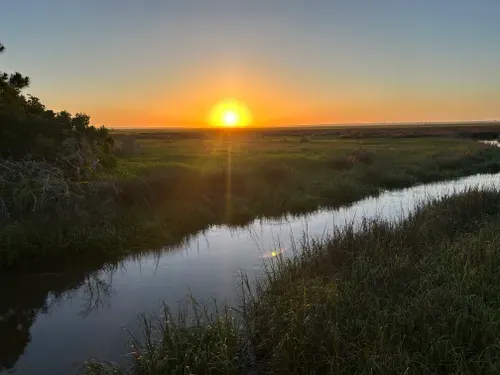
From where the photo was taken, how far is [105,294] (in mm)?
10961

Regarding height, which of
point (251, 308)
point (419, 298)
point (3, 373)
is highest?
point (419, 298)

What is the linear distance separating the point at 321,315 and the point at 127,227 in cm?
1023

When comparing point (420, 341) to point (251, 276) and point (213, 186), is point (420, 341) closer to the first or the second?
point (251, 276)

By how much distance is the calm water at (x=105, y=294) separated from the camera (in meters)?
8.05

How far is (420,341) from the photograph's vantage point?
618cm

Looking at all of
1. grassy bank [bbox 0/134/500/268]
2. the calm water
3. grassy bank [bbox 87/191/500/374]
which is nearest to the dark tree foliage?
grassy bank [bbox 0/134/500/268]

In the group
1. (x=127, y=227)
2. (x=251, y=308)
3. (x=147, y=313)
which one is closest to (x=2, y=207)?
(x=127, y=227)

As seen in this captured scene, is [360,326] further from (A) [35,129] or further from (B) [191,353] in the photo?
(A) [35,129]

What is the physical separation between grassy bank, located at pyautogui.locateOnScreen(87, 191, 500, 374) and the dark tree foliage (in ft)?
38.8

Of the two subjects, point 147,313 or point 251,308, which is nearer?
point 251,308

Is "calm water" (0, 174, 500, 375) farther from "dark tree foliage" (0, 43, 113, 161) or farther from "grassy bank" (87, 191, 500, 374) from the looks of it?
"dark tree foliage" (0, 43, 113, 161)

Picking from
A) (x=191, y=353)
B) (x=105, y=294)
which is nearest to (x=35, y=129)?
(x=105, y=294)

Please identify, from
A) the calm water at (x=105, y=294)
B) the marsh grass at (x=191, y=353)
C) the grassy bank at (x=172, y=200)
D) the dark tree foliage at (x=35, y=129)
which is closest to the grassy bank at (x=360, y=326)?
the marsh grass at (x=191, y=353)

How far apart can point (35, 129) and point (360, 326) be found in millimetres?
15460
